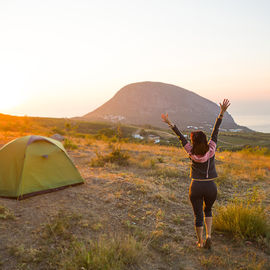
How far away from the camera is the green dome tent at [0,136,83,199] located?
19.9ft

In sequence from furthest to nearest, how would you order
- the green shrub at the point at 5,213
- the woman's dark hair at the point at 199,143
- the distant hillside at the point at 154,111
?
the distant hillside at the point at 154,111 < the green shrub at the point at 5,213 < the woman's dark hair at the point at 199,143

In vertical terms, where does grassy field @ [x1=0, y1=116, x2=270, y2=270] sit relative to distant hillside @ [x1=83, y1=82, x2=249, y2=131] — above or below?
below

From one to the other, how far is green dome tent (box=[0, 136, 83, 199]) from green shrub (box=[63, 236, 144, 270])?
3030mm

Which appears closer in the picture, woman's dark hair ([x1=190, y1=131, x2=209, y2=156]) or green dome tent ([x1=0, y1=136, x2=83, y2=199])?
woman's dark hair ([x1=190, y1=131, x2=209, y2=156])

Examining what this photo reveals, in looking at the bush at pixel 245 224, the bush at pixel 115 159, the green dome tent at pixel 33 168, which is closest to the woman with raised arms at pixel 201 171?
the bush at pixel 245 224

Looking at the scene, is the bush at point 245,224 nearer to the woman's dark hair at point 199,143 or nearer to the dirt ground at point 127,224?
the dirt ground at point 127,224

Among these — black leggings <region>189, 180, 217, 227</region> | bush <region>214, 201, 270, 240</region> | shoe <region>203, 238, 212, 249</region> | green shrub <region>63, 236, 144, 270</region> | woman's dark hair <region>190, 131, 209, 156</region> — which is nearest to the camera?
green shrub <region>63, 236, 144, 270</region>

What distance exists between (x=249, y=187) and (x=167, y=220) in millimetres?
4725

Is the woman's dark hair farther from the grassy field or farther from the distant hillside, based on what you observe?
the distant hillside

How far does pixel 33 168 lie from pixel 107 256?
3952 millimetres

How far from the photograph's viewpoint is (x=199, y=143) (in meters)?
3.86

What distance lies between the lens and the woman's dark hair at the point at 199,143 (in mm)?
3848

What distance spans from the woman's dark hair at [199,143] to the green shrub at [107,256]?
1910 millimetres

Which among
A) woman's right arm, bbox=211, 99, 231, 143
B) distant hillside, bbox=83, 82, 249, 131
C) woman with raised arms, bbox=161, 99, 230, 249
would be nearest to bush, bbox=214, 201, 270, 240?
woman with raised arms, bbox=161, 99, 230, 249
